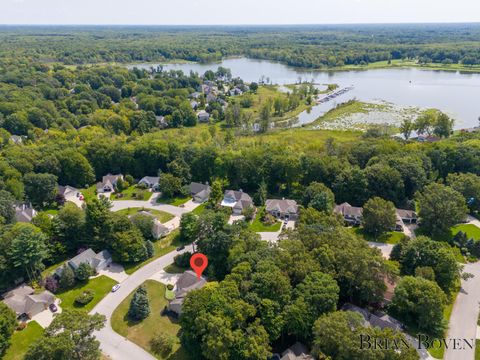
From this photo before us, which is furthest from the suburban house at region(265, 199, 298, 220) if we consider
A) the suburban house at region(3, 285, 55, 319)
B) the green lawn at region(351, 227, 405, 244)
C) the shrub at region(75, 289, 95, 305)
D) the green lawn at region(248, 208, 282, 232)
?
the suburban house at region(3, 285, 55, 319)

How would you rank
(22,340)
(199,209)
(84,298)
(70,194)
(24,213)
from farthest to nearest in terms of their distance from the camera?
1. (70,194)
2. (199,209)
3. (24,213)
4. (84,298)
5. (22,340)

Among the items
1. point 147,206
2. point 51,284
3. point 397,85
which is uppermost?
point 397,85

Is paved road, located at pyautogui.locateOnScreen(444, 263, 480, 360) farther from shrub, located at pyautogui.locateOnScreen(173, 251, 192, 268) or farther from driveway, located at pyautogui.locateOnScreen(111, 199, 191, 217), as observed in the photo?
driveway, located at pyautogui.locateOnScreen(111, 199, 191, 217)

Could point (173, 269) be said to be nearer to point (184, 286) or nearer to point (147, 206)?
point (184, 286)

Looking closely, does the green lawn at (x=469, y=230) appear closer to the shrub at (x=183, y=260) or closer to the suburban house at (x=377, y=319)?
the suburban house at (x=377, y=319)

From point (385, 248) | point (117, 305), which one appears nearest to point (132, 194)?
point (117, 305)

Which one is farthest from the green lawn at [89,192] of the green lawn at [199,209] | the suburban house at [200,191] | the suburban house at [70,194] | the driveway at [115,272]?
the driveway at [115,272]
